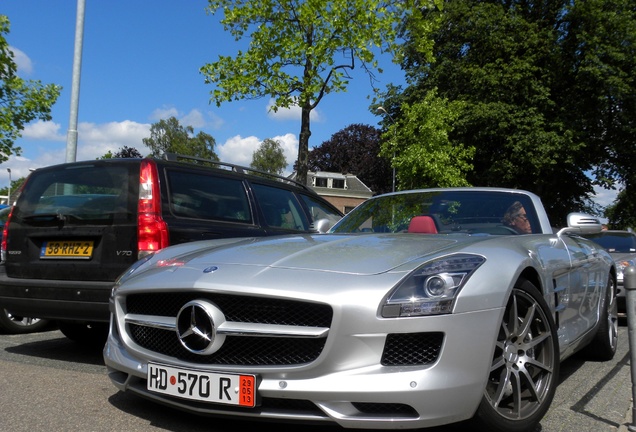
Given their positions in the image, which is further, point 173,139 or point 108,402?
point 173,139

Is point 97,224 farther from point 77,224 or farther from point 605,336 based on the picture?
point 605,336

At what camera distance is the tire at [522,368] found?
288cm

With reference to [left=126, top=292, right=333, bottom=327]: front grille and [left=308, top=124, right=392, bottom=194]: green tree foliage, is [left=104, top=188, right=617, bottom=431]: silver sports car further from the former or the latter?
[left=308, top=124, right=392, bottom=194]: green tree foliage

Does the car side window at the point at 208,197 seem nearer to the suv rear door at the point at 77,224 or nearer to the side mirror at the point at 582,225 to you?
the suv rear door at the point at 77,224

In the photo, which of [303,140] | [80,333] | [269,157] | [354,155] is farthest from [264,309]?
[269,157]

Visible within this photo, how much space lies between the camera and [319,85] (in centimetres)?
1429

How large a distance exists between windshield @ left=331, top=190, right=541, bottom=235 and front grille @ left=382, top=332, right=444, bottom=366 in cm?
158

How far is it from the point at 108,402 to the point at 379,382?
5.74 ft

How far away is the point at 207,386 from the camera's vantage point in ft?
9.13

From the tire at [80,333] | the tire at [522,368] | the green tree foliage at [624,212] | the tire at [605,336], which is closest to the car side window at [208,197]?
the tire at [80,333]

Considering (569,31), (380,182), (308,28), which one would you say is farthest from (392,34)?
(380,182)

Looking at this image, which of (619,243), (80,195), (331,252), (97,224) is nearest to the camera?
(331,252)

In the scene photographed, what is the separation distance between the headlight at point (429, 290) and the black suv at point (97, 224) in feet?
6.87

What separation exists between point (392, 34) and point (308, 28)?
6.47ft
